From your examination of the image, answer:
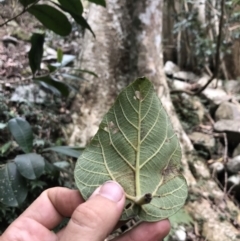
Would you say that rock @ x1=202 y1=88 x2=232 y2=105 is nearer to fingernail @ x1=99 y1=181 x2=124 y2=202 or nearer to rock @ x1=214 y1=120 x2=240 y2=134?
rock @ x1=214 y1=120 x2=240 y2=134

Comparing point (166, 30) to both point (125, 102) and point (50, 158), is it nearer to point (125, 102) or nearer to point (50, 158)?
point (50, 158)

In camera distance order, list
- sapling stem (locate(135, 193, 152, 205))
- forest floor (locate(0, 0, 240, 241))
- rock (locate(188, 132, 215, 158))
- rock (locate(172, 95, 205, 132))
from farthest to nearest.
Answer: rock (locate(172, 95, 205, 132)) → rock (locate(188, 132, 215, 158)) → forest floor (locate(0, 0, 240, 241)) → sapling stem (locate(135, 193, 152, 205))

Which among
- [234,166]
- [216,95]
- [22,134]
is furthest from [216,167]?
[22,134]

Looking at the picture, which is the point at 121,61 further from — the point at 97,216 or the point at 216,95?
the point at 97,216

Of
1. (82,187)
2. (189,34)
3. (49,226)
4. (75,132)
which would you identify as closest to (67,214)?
(49,226)

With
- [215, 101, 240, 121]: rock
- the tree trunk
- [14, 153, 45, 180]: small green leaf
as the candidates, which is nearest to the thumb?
[14, 153, 45, 180]: small green leaf

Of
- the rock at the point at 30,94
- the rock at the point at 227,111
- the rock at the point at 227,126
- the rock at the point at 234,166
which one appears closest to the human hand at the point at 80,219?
the rock at the point at 30,94

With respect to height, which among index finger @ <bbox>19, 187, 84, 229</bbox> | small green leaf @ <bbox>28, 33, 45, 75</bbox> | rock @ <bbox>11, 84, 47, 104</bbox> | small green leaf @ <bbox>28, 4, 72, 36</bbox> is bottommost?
index finger @ <bbox>19, 187, 84, 229</bbox>

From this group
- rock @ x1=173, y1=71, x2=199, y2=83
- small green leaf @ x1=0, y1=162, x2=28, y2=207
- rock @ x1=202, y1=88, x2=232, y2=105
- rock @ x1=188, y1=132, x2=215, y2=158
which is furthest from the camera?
rock @ x1=173, y1=71, x2=199, y2=83
